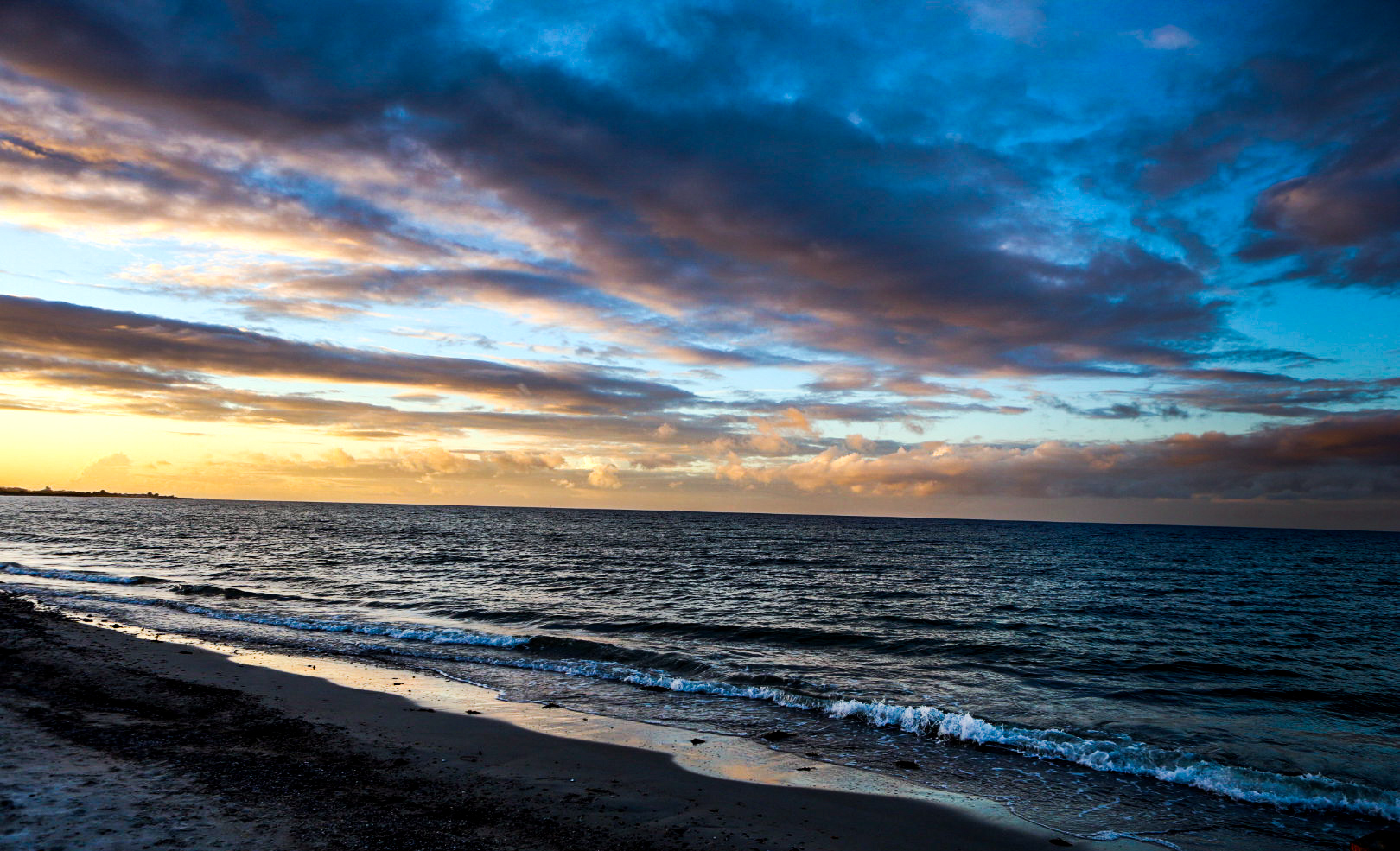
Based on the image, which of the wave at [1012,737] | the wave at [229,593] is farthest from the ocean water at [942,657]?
the wave at [229,593]

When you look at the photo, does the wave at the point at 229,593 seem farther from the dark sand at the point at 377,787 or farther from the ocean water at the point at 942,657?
the dark sand at the point at 377,787

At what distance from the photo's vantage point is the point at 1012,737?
15.2m

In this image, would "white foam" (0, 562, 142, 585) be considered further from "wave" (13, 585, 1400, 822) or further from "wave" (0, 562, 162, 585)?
"wave" (13, 585, 1400, 822)

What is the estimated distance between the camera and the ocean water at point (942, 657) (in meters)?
13.1

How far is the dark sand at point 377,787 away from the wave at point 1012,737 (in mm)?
3902

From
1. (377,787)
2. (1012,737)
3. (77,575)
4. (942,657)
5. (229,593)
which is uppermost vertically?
(377,787)

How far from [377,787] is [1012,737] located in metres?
12.6

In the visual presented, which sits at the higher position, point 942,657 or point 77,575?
point 942,657

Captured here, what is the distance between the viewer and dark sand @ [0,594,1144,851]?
8.84 m

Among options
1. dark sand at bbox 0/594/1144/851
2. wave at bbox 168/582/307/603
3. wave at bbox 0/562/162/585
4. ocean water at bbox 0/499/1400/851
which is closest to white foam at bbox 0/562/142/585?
wave at bbox 0/562/162/585

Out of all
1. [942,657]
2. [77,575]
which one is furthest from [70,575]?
[942,657]

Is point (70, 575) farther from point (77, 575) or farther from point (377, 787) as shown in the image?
point (377, 787)

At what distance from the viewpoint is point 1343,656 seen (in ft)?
85.4

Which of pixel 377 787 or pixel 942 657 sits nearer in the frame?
pixel 377 787
